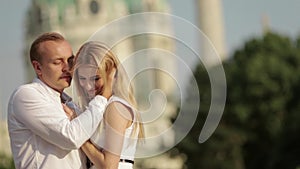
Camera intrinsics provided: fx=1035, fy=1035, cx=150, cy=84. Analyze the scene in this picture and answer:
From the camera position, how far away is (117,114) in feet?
15.5

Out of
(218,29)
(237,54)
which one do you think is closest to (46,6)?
(218,29)

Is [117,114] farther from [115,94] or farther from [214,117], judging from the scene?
[214,117]

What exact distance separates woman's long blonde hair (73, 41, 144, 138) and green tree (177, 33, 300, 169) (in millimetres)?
35729

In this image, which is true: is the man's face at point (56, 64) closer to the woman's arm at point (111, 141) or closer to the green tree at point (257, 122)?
the woman's arm at point (111, 141)

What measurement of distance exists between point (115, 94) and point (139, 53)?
12.2 inches

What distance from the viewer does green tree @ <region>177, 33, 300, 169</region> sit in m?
41.3

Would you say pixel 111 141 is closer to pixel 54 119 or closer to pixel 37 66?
pixel 54 119

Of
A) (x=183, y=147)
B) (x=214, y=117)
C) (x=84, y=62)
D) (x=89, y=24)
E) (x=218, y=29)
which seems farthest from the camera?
(x=89, y=24)


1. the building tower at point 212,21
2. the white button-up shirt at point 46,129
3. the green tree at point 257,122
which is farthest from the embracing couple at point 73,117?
the building tower at point 212,21

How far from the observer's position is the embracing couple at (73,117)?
470 centimetres

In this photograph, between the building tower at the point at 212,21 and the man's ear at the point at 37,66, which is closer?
the man's ear at the point at 37,66

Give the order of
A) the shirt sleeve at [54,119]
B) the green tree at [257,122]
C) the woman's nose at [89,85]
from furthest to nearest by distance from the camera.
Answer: the green tree at [257,122]
the woman's nose at [89,85]
the shirt sleeve at [54,119]

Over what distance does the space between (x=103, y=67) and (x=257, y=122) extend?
123 feet

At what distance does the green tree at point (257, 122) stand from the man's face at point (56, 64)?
35.8 m
